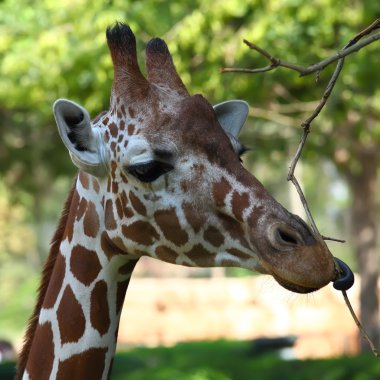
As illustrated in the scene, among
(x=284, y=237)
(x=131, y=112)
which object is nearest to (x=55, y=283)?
(x=131, y=112)

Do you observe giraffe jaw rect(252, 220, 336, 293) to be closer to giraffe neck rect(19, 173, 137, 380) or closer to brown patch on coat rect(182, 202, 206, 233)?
brown patch on coat rect(182, 202, 206, 233)

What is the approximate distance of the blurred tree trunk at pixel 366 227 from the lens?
18.0 metres

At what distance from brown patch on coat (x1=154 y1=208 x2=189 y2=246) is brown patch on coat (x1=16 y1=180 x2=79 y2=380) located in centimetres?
49

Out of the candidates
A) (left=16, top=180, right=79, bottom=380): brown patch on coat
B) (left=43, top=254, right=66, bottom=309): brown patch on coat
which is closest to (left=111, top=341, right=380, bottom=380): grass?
(left=16, top=180, right=79, bottom=380): brown patch on coat

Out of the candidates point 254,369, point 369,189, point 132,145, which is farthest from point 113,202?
point 369,189

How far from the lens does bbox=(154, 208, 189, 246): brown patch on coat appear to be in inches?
173

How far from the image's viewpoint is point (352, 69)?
12.1m

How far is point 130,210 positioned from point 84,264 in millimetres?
362

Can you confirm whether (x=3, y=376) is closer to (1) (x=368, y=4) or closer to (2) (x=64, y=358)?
(2) (x=64, y=358)

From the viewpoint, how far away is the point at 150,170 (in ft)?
14.4

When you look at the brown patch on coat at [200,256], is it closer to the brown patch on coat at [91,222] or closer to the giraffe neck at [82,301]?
the giraffe neck at [82,301]

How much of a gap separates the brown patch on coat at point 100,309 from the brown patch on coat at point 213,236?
564mm

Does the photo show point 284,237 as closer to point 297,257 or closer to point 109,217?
point 297,257

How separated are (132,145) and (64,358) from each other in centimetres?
103
